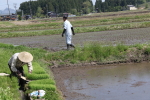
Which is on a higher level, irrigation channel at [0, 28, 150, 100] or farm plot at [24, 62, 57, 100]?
farm plot at [24, 62, 57, 100]

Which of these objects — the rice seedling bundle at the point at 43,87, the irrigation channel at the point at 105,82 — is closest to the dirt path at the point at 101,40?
the irrigation channel at the point at 105,82

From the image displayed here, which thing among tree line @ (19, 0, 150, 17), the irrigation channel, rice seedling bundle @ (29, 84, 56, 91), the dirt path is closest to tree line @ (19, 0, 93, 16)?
tree line @ (19, 0, 150, 17)

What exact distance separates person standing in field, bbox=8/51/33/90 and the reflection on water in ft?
3.93

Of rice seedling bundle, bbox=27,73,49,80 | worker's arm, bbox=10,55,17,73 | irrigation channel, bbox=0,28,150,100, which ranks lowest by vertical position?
irrigation channel, bbox=0,28,150,100

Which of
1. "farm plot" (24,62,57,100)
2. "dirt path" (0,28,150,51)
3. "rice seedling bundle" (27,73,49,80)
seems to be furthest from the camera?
"dirt path" (0,28,150,51)

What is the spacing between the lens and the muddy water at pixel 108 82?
610 centimetres

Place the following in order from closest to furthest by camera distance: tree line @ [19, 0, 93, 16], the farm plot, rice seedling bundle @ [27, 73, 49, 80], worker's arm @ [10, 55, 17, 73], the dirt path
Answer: the farm plot, worker's arm @ [10, 55, 17, 73], rice seedling bundle @ [27, 73, 49, 80], the dirt path, tree line @ [19, 0, 93, 16]

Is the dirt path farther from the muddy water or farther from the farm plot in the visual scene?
the farm plot

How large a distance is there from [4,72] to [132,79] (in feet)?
11.8

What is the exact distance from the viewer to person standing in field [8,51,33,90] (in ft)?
20.4

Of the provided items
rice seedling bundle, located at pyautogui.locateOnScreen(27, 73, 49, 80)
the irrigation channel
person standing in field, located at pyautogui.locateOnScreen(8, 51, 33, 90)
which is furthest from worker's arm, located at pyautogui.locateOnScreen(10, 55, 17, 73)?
the irrigation channel

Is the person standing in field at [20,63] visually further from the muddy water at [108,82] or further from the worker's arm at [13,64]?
the muddy water at [108,82]

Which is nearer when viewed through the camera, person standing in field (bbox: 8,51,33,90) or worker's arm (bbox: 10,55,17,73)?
person standing in field (bbox: 8,51,33,90)

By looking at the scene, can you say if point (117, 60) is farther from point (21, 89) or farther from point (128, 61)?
point (21, 89)
